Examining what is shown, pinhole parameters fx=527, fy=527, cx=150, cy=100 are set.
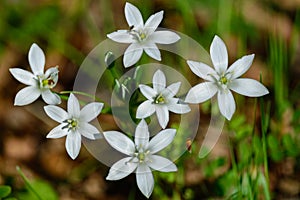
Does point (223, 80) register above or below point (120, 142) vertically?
above

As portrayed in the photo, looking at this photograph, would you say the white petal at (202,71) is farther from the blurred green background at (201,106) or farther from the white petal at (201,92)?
the blurred green background at (201,106)

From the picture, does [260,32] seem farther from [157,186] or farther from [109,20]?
[157,186]

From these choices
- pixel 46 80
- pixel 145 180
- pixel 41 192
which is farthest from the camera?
pixel 41 192

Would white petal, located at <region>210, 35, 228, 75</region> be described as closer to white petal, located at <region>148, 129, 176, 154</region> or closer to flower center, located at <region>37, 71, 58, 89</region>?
white petal, located at <region>148, 129, 176, 154</region>

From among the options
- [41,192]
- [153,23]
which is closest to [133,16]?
[153,23]

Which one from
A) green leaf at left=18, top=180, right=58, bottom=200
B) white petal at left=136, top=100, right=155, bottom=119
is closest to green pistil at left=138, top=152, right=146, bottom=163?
white petal at left=136, top=100, right=155, bottom=119

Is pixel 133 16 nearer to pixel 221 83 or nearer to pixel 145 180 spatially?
pixel 221 83

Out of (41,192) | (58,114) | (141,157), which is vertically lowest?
(41,192)
